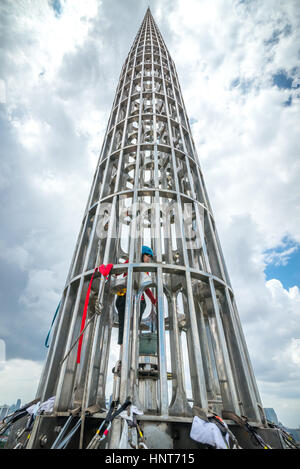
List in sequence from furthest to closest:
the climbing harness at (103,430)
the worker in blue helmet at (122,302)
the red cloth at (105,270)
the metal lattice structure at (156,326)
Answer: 1. the worker in blue helmet at (122,302)
2. the red cloth at (105,270)
3. the metal lattice structure at (156,326)
4. the climbing harness at (103,430)

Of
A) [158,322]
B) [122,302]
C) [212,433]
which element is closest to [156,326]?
[158,322]

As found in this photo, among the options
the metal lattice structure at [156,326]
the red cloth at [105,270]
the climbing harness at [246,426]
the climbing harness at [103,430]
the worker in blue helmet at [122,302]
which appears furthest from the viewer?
the worker in blue helmet at [122,302]

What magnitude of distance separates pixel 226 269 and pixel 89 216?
5165mm

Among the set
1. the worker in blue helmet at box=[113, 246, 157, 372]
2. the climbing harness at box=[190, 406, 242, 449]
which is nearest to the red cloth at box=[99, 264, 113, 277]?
the worker in blue helmet at box=[113, 246, 157, 372]

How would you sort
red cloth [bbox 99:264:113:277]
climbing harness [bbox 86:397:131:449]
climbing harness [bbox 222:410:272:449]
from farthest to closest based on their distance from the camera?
red cloth [bbox 99:264:113:277]
climbing harness [bbox 222:410:272:449]
climbing harness [bbox 86:397:131:449]

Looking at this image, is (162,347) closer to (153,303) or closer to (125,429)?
(125,429)

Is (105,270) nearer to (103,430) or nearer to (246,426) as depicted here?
(103,430)

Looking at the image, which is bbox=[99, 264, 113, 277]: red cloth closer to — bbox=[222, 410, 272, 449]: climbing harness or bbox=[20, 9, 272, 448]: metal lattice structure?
bbox=[20, 9, 272, 448]: metal lattice structure

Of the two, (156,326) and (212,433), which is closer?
(212,433)

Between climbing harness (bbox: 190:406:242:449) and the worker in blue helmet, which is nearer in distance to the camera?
climbing harness (bbox: 190:406:242:449)

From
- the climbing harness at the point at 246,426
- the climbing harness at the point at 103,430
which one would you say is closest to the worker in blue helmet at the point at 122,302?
the climbing harness at the point at 103,430

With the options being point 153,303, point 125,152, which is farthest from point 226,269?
point 125,152

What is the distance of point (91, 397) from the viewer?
4.68 metres

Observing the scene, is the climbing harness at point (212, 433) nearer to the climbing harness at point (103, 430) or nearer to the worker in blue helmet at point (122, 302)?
the climbing harness at point (103, 430)
